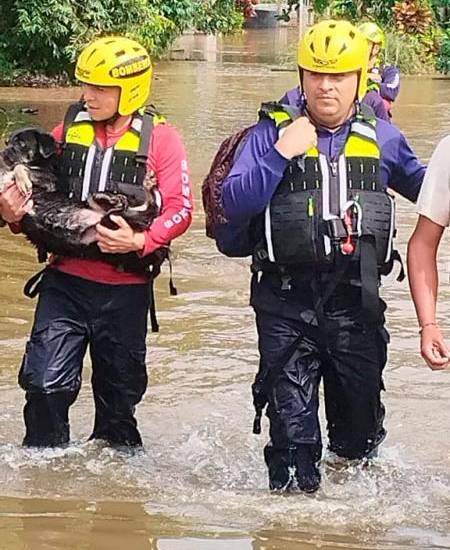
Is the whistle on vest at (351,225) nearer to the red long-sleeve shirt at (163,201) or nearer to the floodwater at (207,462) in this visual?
the red long-sleeve shirt at (163,201)

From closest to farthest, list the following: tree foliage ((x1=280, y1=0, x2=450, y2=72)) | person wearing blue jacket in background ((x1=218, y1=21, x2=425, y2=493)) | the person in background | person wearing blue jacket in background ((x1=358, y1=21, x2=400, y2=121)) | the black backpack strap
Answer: the person in background, person wearing blue jacket in background ((x1=218, y1=21, x2=425, y2=493)), the black backpack strap, person wearing blue jacket in background ((x1=358, y1=21, x2=400, y2=121)), tree foliage ((x1=280, y1=0, x2=450, y2=72))

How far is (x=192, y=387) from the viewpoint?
6.57 metres

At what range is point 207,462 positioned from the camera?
5.45 meters

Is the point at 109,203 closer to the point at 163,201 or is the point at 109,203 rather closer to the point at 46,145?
the point at 163,201

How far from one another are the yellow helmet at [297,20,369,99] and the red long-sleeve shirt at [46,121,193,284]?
27.5 inches

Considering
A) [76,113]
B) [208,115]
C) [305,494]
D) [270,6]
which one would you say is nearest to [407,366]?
[305,494]

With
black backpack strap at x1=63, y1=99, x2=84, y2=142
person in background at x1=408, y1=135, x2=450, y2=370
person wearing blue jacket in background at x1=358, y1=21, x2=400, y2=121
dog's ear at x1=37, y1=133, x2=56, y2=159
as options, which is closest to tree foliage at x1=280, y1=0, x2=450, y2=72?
person wearing blue jacket in background at x1=358, y1=21, x2=400, y2=121

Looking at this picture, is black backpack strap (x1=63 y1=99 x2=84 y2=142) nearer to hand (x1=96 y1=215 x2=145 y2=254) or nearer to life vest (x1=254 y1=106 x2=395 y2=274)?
hand (x1=96 y1=215 x2=145 y2=254)

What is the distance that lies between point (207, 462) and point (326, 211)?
146 cm

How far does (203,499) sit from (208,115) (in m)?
14.9

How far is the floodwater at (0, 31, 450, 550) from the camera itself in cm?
447

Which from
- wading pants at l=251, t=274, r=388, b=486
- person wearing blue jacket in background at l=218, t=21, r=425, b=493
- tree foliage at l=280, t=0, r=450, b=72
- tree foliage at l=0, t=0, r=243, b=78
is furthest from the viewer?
tree foliage at l=280, t=0, r=450, b=72

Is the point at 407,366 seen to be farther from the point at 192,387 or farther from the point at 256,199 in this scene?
the point at 256,199

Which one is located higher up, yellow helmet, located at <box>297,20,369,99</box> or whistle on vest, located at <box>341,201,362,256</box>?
yellow helmet, located at <box>297,20,369,99</box>
